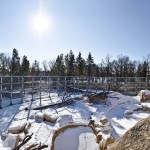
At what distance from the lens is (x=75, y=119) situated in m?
9.73

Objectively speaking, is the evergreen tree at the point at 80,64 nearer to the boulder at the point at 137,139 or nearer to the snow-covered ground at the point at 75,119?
the snow-covered ground at the point at 75,119

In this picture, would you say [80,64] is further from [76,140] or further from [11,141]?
[76,140]

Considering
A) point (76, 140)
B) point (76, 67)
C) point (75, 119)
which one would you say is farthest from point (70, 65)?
point (76, 140)

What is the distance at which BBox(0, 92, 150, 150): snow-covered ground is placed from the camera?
608 cm

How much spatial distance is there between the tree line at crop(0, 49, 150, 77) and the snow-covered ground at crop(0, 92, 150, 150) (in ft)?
127

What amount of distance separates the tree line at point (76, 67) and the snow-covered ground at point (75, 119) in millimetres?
38734

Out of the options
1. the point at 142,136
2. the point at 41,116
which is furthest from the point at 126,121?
the point at 142,136

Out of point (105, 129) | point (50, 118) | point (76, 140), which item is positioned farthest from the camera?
point (50, 118)

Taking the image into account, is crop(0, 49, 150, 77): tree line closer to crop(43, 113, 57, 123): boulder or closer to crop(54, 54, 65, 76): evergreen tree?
crop(54, 54, 65, 76): evergreen tree

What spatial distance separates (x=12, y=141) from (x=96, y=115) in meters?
4.97

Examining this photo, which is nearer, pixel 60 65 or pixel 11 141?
pixel 11 141

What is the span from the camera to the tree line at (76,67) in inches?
2245

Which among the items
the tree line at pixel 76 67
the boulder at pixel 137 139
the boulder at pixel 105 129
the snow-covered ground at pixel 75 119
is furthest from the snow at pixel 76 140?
the tree line at pixel 76 67

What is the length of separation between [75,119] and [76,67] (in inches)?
1951
